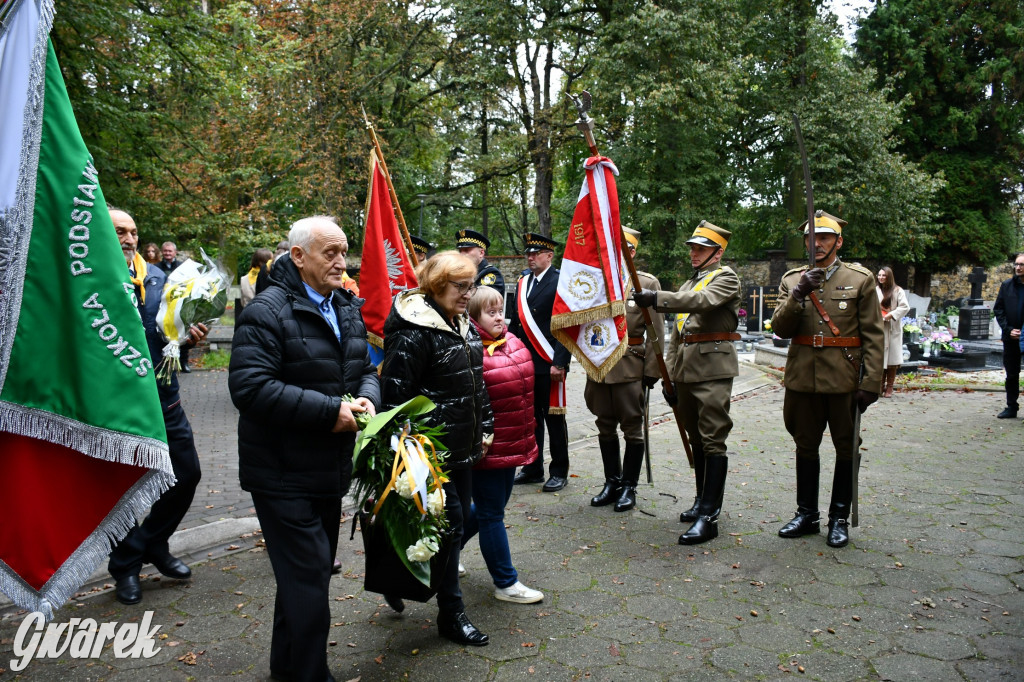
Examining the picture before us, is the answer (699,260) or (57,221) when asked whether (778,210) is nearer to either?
(699,260)

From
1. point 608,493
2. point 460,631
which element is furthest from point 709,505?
point 460,631

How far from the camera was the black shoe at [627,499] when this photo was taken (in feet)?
19.8

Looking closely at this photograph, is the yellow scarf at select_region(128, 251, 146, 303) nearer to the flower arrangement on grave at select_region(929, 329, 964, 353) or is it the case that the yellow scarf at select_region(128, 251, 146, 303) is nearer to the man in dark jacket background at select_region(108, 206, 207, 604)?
the man in dark jacket background at select_region(108, 206, 207, 604)

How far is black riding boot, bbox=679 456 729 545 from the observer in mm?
5270

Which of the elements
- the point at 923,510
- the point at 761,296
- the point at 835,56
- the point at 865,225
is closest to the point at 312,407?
the point at 923,510

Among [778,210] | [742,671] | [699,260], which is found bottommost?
[742,671]

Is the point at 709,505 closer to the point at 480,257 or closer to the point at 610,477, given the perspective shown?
the point at 610,477

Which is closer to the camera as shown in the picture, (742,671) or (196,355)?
(742,671)

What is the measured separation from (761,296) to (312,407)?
21144 mm

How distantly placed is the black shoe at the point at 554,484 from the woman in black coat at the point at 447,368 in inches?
112

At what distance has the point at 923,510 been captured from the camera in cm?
595

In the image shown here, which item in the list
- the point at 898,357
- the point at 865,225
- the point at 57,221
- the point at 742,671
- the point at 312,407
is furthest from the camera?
the point at 865,225

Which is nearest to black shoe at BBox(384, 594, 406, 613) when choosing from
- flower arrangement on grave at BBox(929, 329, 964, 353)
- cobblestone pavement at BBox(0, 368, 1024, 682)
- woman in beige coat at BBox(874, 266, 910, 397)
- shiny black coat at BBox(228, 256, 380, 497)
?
cobblestone pavement at BBox(0, 368, 1024, 682)

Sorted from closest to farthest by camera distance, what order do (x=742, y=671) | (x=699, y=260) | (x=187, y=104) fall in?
(x=742, y=671) < (x=699, y=260) < (x=187, y=104)
